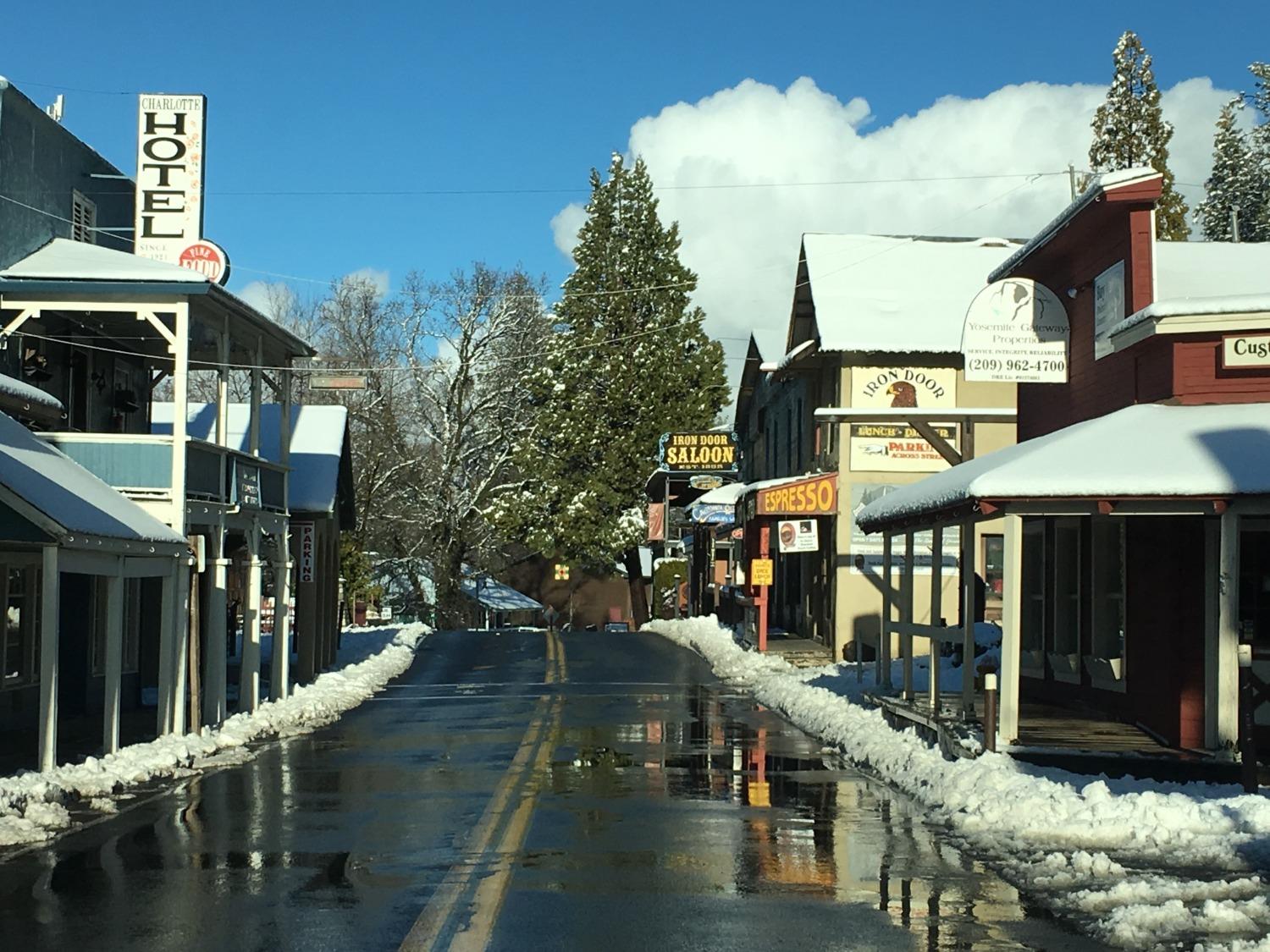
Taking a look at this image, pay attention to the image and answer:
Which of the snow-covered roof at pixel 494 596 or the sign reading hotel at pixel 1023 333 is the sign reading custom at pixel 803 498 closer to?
the sign reading hotel at pixel 1023 333

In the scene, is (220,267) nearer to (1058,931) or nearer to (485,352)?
(1058,931)

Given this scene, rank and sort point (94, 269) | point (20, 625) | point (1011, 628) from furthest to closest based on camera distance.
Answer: point (20, 625), point (94, 269), point (1011, 628)

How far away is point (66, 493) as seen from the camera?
1709 cm

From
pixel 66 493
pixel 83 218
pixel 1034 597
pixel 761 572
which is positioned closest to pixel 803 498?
pixel 761 572

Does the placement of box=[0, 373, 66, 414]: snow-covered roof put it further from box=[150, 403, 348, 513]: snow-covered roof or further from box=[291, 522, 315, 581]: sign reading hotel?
box=[291, 522, 315, 581]: sign reading hotel

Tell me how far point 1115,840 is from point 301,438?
23180 mm

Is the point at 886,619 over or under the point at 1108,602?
under

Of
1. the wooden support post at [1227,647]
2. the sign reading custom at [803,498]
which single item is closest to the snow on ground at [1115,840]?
the wooden support post at [1227,647]

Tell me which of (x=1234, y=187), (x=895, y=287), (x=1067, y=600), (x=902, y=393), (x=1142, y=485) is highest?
(x=1234, y=187)

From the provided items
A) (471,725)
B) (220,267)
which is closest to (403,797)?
(471,725)

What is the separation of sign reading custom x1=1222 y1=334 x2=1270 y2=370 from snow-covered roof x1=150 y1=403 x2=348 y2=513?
17.9 m

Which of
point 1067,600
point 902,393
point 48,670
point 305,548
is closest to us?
point 48,670

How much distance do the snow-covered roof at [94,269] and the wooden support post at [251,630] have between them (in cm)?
514

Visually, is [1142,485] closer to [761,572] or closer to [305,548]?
[305,548]
